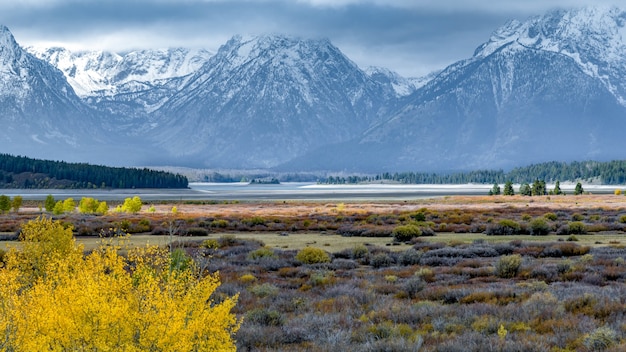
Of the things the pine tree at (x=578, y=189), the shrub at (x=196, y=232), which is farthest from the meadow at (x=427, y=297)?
the pine tree at (x=578, y=189)

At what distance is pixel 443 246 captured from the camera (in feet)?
122

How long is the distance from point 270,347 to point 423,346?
12.0 ft

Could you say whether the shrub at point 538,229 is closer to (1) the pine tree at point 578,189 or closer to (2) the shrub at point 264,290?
(2) the shrub at point 264,290

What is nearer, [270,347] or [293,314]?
[270,347]

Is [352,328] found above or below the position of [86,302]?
below

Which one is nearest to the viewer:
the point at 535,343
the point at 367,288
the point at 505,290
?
the point at 535,343

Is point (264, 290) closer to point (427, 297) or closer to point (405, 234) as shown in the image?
point (427, 297)

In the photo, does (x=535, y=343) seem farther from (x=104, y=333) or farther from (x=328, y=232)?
(x=328, y=232)

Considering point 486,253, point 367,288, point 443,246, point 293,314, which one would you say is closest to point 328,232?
point 443,246

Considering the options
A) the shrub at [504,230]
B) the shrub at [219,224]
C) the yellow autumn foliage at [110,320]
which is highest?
the yellow autumn foliage at [110,320]

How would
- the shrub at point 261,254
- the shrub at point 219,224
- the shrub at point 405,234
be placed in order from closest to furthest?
the shrub at point 261,254 → the shrub at point 405,234 → the shrub at point 219,224

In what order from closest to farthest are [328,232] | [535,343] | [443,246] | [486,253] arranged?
[535,343] < [486,253] < [443,246] < [328,232]

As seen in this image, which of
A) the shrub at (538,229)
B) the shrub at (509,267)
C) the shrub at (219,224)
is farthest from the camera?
the shrub at (219,224)

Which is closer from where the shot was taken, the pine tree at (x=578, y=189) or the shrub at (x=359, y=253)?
the shrub at (x=359, y=253)
